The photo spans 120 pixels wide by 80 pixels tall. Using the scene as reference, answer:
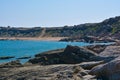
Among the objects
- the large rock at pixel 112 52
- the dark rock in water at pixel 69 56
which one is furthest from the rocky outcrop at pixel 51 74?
the dark rock in water at pixel 69 56

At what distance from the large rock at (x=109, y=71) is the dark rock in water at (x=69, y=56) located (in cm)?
968

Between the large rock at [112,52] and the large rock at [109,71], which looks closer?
the large rock at [109,71]

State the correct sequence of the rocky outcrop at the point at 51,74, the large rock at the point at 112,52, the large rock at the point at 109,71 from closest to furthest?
the large rock at the point at 109,71 → the rocky outcrop at the point at 51,74 → the large rock at the point at 112,52

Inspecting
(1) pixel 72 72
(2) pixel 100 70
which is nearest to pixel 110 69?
(2) pixel 100 70

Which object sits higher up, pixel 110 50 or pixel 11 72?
pixel 110 50

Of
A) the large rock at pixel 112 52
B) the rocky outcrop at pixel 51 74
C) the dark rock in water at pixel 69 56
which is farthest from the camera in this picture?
the dark rock in water at pixel 69 56

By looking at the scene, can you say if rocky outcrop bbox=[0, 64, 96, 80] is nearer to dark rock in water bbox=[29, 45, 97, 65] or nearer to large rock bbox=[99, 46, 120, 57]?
large rock bbox=[99, 46, 120, 57]

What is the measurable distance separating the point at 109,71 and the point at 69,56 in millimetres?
15262

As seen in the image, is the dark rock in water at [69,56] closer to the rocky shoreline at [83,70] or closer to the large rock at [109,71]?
the rocky shoreline at [83,70]

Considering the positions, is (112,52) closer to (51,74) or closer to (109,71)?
(109,71)

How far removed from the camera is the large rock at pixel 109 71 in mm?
26859

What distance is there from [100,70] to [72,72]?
9.67ft

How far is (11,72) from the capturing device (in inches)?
1425

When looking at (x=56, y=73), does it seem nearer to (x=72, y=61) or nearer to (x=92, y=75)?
(x=92, y=75)
